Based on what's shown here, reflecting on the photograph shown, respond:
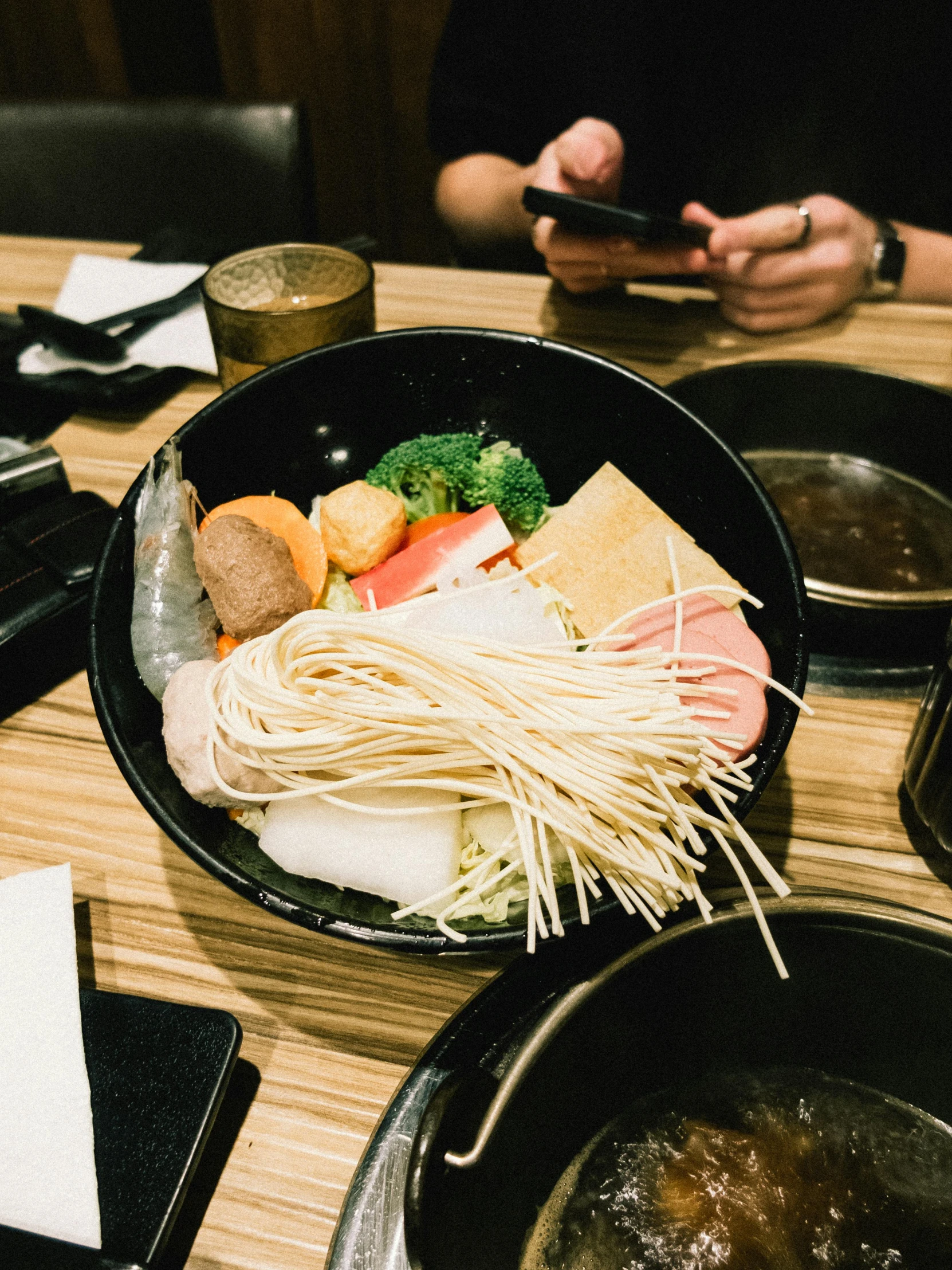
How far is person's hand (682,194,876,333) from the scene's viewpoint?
5.70 ft

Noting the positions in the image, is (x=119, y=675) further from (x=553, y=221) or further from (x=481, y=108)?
(x=481, y=108)

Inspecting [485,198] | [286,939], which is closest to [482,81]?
[485,198]

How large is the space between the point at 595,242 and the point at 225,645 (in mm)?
1191

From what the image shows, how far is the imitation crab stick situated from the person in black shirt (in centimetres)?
91

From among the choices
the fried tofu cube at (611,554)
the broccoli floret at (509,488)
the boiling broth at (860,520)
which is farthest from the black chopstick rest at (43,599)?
the boiling broth at (860,520)

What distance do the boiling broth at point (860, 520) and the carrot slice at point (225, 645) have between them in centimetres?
80

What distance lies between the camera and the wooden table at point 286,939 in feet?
2.49

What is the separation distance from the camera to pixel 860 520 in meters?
1.33

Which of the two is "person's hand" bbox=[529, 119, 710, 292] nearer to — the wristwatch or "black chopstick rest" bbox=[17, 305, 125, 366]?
the wristwatch

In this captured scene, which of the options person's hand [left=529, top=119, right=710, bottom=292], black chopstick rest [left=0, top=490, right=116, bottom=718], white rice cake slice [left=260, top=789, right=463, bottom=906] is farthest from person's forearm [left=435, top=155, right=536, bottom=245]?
white rice cake slice [left=260, top=789, right=463, bottom=906]

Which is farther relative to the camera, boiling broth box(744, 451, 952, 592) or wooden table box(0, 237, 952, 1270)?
boiling broth box(744, 451, 952, 592)

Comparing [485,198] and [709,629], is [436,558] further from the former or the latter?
[485,198]

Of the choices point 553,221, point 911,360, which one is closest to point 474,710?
point 553,221

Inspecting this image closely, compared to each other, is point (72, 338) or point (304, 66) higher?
point (304, 66)
